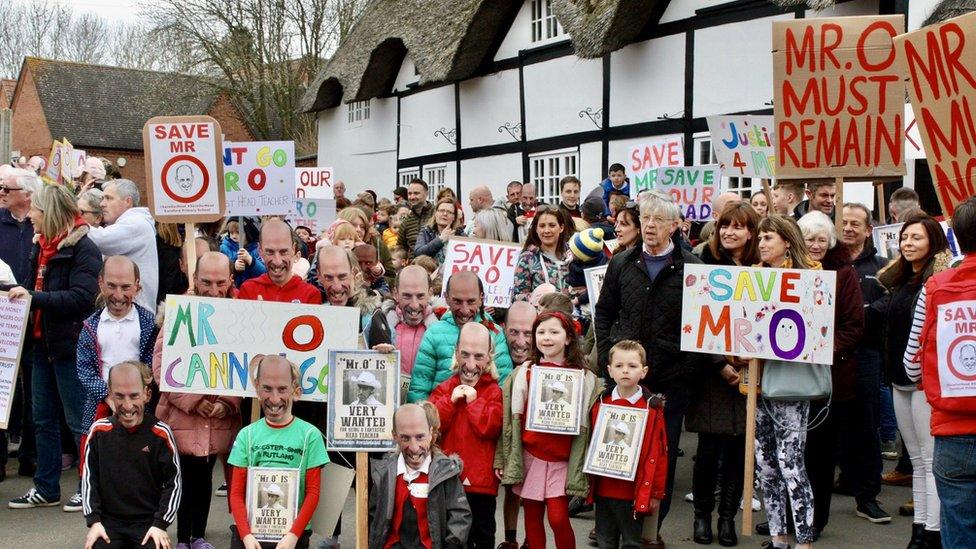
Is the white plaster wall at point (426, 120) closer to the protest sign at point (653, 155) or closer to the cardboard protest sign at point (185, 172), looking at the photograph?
the protest sign at point (653, 155)

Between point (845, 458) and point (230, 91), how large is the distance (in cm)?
3384

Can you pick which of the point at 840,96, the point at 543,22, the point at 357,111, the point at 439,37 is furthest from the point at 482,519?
the point at 357,111

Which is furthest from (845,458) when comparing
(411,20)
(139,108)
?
(139,108)

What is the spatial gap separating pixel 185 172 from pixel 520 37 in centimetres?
1448

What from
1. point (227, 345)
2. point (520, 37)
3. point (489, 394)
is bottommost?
point (489, 394)

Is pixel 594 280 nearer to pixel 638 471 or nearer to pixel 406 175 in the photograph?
pixel 638 471

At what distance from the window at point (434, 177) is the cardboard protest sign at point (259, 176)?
1456 cm

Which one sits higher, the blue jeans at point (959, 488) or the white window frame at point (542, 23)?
the white window frame at point (542, 23)

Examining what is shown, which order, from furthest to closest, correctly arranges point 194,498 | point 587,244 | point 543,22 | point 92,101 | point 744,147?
point 92,101, point 543,22, point 744,147, point 587,244, point 194,498

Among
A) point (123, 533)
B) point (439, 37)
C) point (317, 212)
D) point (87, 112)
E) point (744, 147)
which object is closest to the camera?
point (123, 533)

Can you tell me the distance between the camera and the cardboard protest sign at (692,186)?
10.7 meters

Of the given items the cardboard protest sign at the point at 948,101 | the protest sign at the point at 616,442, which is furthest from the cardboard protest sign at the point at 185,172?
the cardboard protest sign at the point at 948,101

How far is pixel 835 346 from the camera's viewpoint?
21.8ft

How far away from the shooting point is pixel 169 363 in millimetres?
6344
